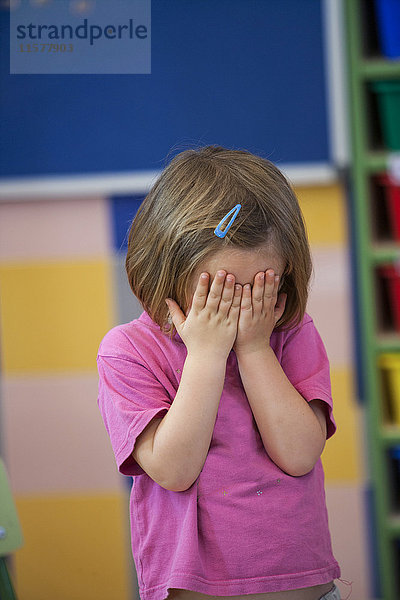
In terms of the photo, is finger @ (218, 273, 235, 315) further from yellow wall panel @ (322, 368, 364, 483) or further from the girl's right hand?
yellow wall panel @ (322, 368, 364, 483)

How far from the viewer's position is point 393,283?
144 centimetres

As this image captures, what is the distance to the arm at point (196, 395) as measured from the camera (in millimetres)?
673

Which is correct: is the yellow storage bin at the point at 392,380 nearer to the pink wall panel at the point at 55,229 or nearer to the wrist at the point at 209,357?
the pink wall panel at the point at 55,229

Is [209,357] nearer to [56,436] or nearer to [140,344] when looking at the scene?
[140,344]

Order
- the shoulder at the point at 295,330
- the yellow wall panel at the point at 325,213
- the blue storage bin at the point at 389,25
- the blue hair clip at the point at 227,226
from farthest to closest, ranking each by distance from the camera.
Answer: the yellow wall panel at the point at 325,213 < the blue storage bin at the point at 389,25 < the shoulder at the point at 295,330 < the blue hair clip at the point at 227,226

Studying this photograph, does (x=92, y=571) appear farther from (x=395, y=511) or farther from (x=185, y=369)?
(x=185, y=369)

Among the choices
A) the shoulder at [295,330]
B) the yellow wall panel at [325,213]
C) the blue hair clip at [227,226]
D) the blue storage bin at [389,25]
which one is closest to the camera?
the blue hair clip at [227,226]

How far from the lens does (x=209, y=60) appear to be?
3.33 ft

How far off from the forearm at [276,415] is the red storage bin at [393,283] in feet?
2.55

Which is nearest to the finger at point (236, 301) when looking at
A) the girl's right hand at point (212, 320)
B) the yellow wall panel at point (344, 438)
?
the girl's right hand at point (212, 320)

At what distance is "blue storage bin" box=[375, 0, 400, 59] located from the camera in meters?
1.35

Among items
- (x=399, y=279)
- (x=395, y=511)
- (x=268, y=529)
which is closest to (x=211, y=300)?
(x=268, y=529)

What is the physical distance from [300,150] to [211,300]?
883mm

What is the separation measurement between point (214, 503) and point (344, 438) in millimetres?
883
